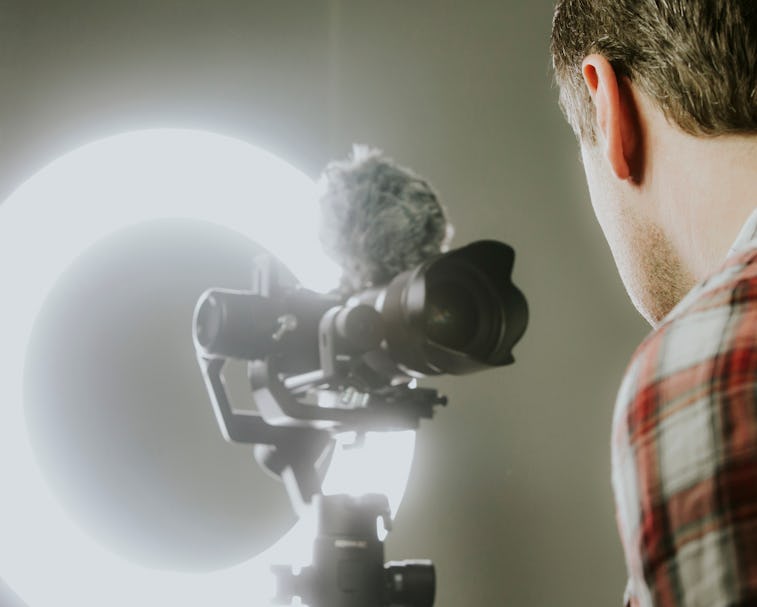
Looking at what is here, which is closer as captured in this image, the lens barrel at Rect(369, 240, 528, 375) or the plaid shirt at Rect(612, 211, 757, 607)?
the plaid shirt at Rect(612, 211, 757, 607)

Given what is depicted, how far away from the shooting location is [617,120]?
0.58 meters

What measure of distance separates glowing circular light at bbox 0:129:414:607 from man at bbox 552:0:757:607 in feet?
1.14

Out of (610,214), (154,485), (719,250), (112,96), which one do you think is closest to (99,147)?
(112,96)

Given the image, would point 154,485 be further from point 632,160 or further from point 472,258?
point 632,160

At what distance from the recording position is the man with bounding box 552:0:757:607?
0.29 meters

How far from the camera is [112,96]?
1.16m

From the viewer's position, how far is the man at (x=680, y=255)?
286mm

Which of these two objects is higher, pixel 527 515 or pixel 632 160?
pixel 632 160

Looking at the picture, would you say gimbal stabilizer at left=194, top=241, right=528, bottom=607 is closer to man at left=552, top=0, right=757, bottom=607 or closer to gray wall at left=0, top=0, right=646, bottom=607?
man at left=552, top=0, right=757, bottom=607

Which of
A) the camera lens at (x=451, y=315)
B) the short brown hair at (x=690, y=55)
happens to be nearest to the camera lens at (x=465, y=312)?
the camera lens at (x=451, y=315)

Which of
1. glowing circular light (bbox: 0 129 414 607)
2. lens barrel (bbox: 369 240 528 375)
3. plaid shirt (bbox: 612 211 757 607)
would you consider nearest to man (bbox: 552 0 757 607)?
plaid shirt (bbox: 612 211 757 607)

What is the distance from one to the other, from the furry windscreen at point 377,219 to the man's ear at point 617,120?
0.79 ft

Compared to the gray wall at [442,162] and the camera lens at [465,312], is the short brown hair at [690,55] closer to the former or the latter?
the camera lens at [465,312]

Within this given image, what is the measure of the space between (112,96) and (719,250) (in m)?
0.90
